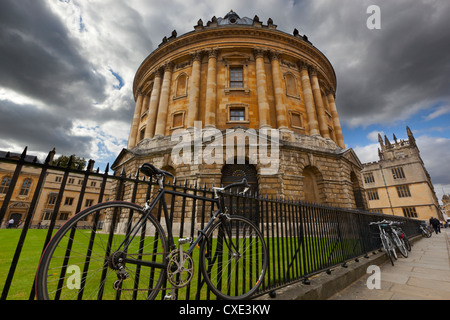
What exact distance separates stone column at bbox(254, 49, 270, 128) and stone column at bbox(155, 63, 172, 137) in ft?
25.9

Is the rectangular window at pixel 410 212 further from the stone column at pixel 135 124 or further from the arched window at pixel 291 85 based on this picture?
the stone column at pixel 135 124

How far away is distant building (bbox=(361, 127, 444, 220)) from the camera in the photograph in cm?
3828

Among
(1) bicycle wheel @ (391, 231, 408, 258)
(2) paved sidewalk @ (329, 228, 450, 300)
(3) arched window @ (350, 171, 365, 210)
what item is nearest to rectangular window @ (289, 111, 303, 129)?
(3) arched window @ (350, 171, 365, 210)

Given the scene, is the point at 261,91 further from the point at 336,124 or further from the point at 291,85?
the point at 336,124

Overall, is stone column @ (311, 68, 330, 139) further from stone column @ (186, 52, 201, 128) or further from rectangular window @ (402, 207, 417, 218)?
rectangular window @ (402, 207, 417, 218)

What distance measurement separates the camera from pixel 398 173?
1654 inches

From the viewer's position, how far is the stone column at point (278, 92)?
15.6 m

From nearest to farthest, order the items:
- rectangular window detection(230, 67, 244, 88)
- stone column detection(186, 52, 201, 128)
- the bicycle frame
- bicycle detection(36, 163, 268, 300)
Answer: bicycle detection(36, 163, 268, 300) < the bicycle frame < stone column detection(186, 52, 201, 128) < rectangular window detection(230, 67, 244, 88)

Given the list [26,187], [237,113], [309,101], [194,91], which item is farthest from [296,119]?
[26,187]

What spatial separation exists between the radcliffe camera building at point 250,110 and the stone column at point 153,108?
0.08 m

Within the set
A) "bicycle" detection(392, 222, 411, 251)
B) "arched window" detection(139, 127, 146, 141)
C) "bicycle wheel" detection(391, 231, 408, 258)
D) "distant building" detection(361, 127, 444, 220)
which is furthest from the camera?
"distant building" detection(361, 127, 444, 220)

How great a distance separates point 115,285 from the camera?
1.69 meters

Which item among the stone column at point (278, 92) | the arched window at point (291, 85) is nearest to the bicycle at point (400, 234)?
the stone column at point (278, 92)
